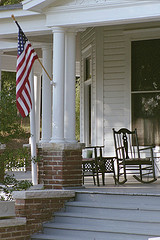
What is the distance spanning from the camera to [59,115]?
8.46 m

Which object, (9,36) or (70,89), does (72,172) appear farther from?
(9,36)

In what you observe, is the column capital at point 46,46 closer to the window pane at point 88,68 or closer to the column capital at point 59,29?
the window pane at point 88,68

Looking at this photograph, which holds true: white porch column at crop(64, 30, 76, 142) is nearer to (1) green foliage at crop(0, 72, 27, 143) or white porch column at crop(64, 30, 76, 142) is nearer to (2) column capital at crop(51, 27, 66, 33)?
(2) column capital at crop(51, 27, 66, 33)

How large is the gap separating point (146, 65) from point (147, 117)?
1079 mm

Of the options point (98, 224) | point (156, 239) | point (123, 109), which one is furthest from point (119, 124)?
point (156, 239)

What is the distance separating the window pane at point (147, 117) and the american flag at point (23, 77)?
3.16 m

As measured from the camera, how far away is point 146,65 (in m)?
10.6

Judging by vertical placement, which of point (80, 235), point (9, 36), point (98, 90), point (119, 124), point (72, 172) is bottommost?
point (80, 235)

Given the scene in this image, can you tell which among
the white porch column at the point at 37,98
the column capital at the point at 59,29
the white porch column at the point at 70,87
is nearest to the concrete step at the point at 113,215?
the white porch column at the point at 70,87

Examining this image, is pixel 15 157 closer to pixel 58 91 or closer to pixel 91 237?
pixel 91 237

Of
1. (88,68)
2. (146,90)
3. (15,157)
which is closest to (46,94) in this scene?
(88,68)

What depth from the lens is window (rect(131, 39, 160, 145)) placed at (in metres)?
10.5

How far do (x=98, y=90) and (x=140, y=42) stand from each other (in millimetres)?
1350

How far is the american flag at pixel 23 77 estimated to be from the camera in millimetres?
7699
